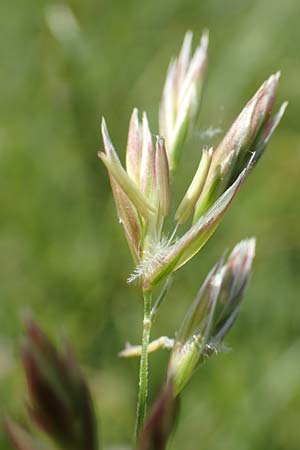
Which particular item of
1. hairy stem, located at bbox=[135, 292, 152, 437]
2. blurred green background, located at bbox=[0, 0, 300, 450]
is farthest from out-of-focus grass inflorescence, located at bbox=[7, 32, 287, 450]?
blurred green background, located at bbox=[0, 0, 300, 450]

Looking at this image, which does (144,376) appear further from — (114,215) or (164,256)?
(114,215)

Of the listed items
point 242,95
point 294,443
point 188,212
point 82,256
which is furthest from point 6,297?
point 188,212

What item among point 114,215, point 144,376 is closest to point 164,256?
point 144,376

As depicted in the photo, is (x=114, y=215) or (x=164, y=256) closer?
(x=164, y=256)

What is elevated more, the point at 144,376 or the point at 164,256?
the point at 164,256

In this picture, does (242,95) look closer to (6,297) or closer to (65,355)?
(6,297)
